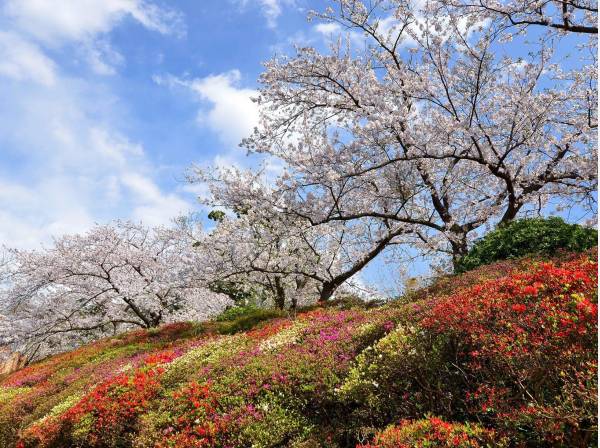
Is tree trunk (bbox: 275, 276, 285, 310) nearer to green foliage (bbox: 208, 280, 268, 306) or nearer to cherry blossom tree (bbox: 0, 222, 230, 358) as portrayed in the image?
green foliage (bbox: 208, 280, 268, 306)

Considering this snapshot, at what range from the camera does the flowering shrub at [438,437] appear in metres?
3.31

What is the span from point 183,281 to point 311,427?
403 inches

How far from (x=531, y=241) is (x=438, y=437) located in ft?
21.8

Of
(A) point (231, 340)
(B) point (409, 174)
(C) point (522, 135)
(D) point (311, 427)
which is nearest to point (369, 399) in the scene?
(D) point (311, 427)

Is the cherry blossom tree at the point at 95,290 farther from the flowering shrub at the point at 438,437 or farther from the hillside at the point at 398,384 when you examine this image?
the flowering shrub at the point at 438,437

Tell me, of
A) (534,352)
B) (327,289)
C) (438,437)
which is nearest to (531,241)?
(534,352)

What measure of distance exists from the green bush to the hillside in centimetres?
112

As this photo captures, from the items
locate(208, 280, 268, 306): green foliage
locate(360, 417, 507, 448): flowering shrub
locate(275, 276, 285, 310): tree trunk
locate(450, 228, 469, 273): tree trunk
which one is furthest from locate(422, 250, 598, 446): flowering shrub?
locate(275, 276, 285, 310): tree trunk

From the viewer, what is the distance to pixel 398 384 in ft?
15.3

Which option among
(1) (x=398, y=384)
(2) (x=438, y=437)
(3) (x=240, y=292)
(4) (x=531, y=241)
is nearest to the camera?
(2) (x=438, y=437)

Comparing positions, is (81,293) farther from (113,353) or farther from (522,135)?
(522,135)

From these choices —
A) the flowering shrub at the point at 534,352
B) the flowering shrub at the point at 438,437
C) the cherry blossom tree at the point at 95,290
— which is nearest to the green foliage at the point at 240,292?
the cherry blossom tree at the point at 95,290

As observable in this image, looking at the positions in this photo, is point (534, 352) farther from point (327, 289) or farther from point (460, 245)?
point (327, 289)

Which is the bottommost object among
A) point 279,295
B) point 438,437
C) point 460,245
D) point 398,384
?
point 438,437
